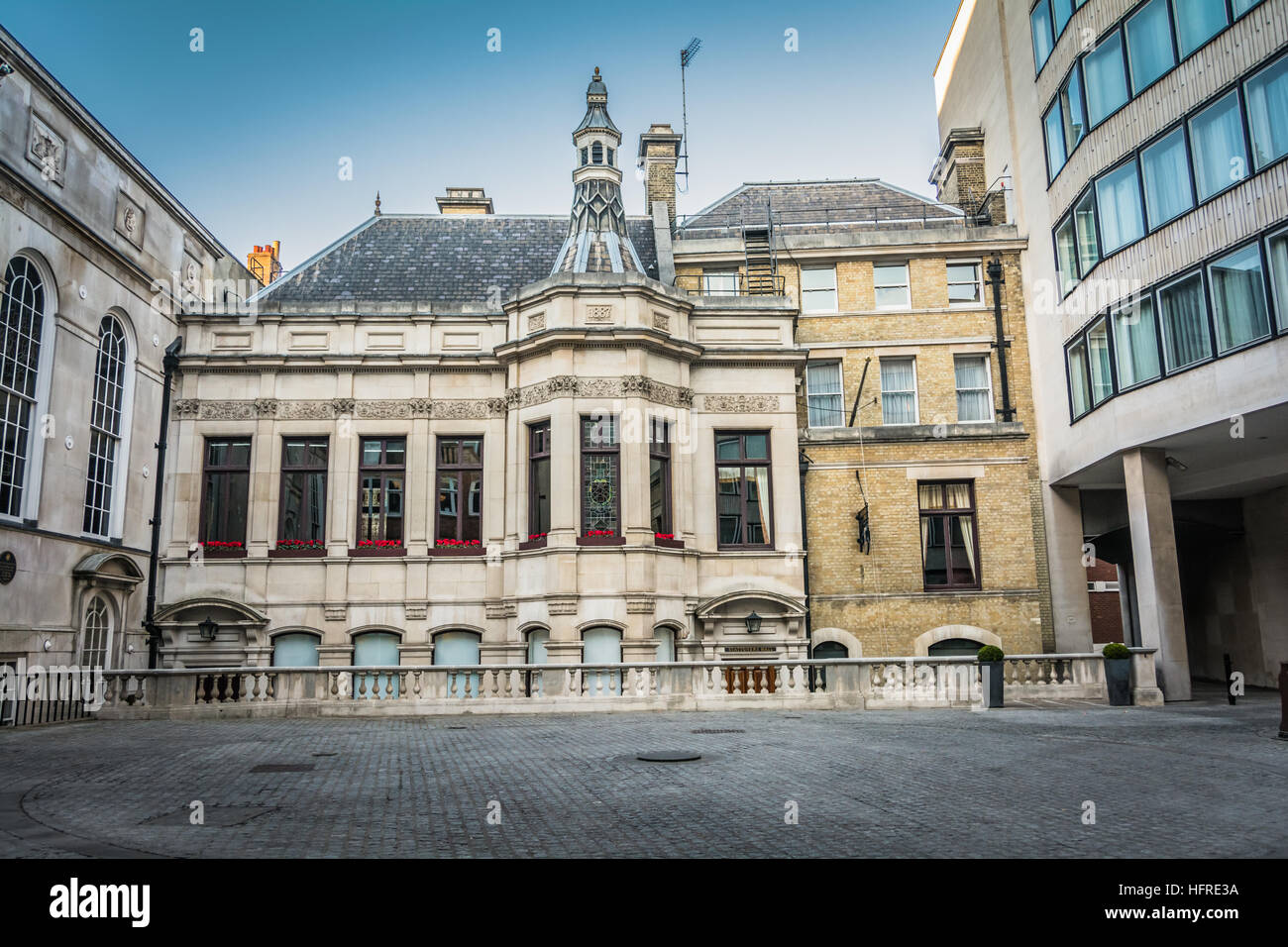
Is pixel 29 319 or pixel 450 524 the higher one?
pixel 29 319

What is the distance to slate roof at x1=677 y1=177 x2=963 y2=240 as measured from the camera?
98.5 feet

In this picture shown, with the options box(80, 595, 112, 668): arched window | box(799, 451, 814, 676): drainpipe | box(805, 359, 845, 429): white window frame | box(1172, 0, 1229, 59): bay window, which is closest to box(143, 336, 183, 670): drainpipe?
box(80, 595, 112, 668): arched window

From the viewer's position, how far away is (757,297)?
25953 millimetres

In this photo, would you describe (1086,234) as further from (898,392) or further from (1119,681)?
(1119,681)

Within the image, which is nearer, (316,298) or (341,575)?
(341,575)

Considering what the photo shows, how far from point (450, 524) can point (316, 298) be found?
7.98 metres

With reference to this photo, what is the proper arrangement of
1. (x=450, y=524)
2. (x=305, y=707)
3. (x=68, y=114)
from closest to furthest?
(x=305, y=707) < (x=68, y=114) < (x=450, y=524)

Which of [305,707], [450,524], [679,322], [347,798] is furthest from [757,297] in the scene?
[347,798]

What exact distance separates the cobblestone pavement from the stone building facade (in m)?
4.42

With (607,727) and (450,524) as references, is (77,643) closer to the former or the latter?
(450,524)

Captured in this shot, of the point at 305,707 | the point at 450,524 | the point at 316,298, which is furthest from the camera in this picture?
the point at 316,298

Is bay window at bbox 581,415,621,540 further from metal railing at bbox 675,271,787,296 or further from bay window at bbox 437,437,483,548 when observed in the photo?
metal railing at bbox 675,271,787,296

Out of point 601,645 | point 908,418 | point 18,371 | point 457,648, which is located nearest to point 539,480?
point 601,645

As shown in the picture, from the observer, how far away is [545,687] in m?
19.0
